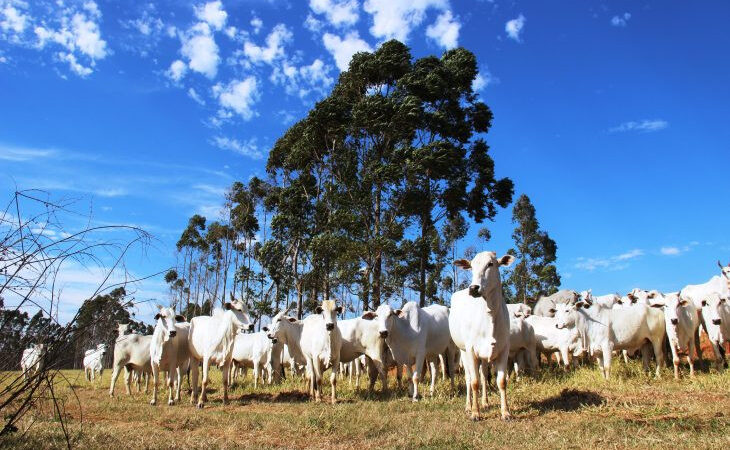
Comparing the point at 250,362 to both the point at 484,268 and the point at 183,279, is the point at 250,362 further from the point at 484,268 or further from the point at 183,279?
the point at 183,279

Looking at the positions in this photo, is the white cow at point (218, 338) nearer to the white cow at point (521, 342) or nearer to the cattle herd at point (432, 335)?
the cattle herd at point (432, 335)

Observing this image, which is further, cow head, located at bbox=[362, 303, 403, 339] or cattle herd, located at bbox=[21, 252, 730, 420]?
cow head, located at bbox=[362, 303, 403, 339]

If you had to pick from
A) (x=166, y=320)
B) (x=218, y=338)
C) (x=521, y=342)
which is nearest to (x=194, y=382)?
(x=218, y=338)

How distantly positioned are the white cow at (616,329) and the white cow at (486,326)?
4595mm

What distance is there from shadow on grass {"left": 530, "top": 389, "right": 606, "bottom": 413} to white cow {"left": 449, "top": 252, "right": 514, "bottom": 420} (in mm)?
1109

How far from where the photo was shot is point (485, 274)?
8570 mm

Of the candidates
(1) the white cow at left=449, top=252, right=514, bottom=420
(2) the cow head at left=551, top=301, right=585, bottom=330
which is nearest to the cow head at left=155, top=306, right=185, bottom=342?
(1) the white cow at left=449, top=252, right=514, bottom=420

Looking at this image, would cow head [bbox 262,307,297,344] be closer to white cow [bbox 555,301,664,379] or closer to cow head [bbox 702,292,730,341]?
white cow [bbox 555,301,664,379]

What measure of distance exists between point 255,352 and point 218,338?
6.98 m

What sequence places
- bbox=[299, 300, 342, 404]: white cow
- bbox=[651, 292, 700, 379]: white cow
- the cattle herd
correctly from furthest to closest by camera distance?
bbox=[299, 300, 342, 404]: white cow < the cattle herd < bbox=[651, 292, 700, 379]: white cow

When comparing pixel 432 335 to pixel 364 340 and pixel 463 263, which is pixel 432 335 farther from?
pixel 463 263

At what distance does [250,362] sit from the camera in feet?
69.5

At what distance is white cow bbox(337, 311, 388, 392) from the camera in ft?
47.0

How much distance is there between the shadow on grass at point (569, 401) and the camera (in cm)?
908
